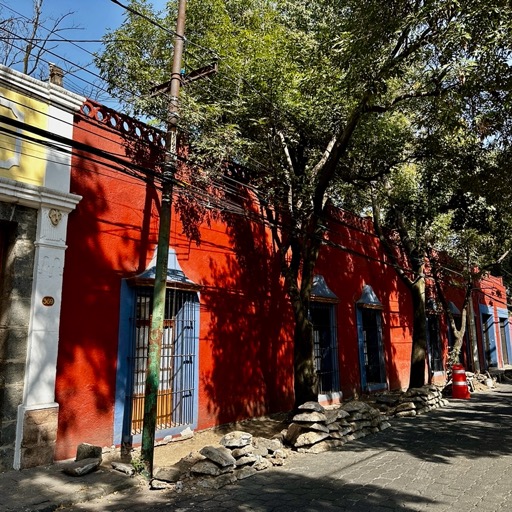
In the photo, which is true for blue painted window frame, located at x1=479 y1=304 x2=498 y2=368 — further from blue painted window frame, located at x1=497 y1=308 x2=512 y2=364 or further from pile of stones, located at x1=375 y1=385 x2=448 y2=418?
pile of stones, located at x1=375 y1=385 x2=448 y2=418

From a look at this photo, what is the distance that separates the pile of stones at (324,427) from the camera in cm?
730

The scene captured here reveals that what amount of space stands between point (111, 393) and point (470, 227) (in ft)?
39.0

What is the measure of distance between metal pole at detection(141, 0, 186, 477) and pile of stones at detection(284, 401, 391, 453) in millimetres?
2607

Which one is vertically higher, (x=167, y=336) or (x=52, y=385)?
(x=167, y=336)

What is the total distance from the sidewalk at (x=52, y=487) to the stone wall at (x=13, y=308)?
45 cm

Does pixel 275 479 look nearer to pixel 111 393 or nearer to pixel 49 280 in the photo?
pixel 111 393

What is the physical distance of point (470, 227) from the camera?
46.3ft

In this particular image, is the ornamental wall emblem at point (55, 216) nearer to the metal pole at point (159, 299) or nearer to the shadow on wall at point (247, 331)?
the metal pole at point (159, 299)

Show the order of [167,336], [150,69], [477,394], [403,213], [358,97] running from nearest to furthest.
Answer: [358,97]
[167,336]
[150,69]
[403,213]
[477,394]

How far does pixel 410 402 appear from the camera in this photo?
11.0m

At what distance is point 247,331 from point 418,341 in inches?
237

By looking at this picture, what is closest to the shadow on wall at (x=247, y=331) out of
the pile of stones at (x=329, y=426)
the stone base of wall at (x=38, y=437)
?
the pile of stones at (x=329, y=426)

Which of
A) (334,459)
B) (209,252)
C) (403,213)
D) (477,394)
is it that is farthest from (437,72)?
(477,394)

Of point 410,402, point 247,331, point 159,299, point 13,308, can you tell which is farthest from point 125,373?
point 410,402
